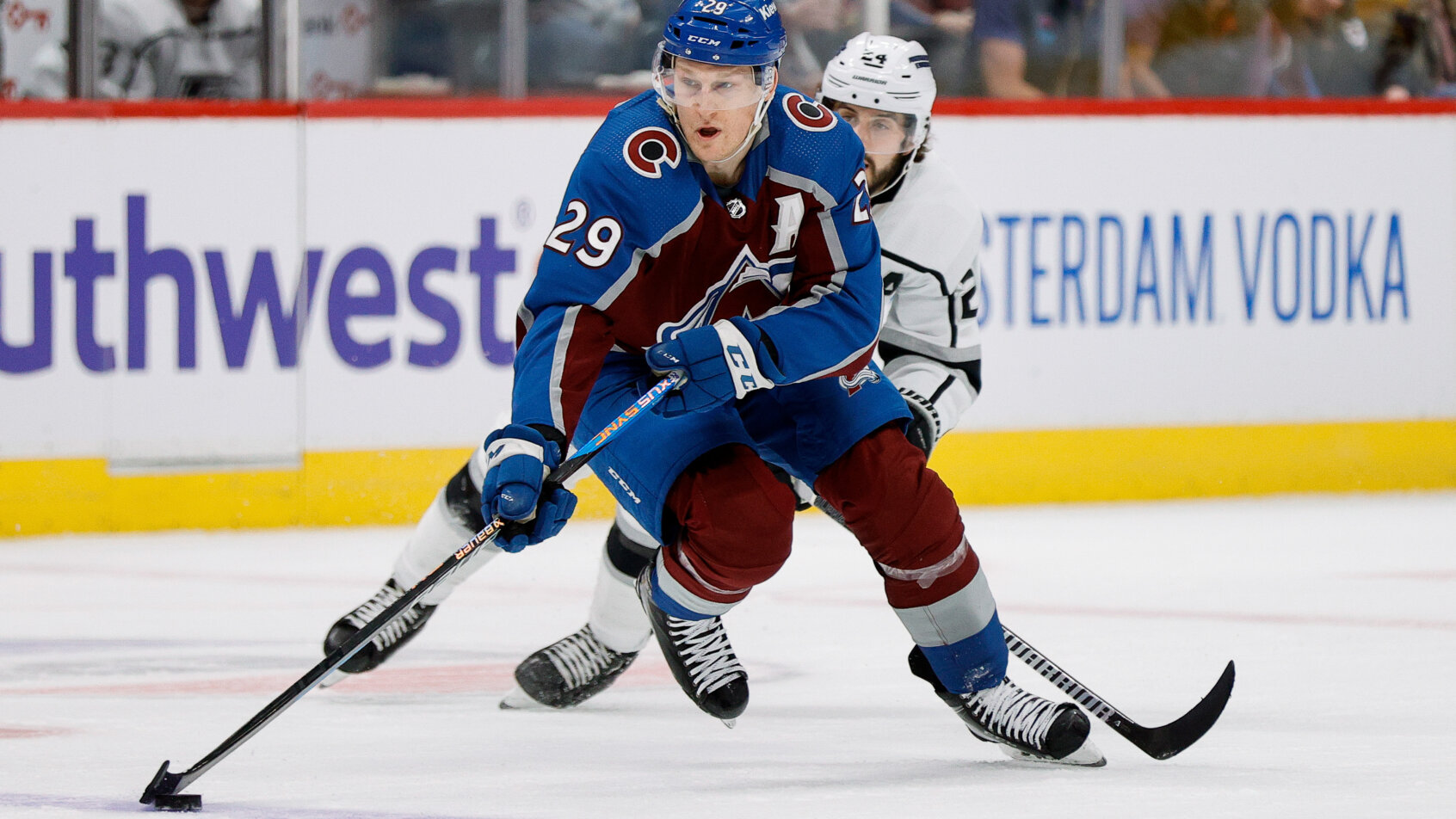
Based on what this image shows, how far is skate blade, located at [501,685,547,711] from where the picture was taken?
11.2 feet

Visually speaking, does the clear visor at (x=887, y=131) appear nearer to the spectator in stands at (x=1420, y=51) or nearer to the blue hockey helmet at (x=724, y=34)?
the blue hockey helmet at (x=724, y=34)

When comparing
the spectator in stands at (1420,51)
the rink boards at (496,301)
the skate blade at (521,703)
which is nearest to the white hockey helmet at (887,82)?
the skate blade at (521,703)

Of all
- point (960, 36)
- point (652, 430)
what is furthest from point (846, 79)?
point (960, 36)

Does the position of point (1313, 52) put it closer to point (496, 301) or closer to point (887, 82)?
point (496, 301)

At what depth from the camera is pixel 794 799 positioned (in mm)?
2725

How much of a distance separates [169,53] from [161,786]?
10.7ft

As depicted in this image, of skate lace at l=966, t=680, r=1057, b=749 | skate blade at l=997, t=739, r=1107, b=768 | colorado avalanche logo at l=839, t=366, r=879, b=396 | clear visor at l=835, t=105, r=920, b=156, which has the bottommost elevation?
skate blade at l=997, t=739, r=1107, b=768

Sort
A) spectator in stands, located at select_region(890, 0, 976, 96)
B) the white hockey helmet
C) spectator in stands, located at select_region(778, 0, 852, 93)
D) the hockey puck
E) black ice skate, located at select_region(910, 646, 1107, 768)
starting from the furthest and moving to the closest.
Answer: spectator in stands, located at select_region(890, 0, 976, 96), spectator in stands, located at select_region(778, 0, 852, 93), the white hockey helmet, black ice skate, located at select_region(910, 646, 1107, 768), the hockey puck

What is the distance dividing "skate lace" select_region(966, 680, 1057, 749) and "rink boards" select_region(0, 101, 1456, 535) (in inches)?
114

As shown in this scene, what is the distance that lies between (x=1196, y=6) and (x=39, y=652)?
3919mm

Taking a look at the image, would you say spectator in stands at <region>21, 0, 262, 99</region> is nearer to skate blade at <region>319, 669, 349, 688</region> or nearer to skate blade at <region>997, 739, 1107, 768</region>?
skate blade at <region>319, 669, 349, 688</region>

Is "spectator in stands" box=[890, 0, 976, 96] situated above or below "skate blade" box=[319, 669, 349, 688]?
above

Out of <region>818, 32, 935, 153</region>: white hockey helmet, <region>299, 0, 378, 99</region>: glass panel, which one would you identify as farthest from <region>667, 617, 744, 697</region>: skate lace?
<region>299, 0, 378, 99</region>: glass panel

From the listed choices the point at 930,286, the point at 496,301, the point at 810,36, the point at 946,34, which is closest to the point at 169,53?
the point at 496,301
